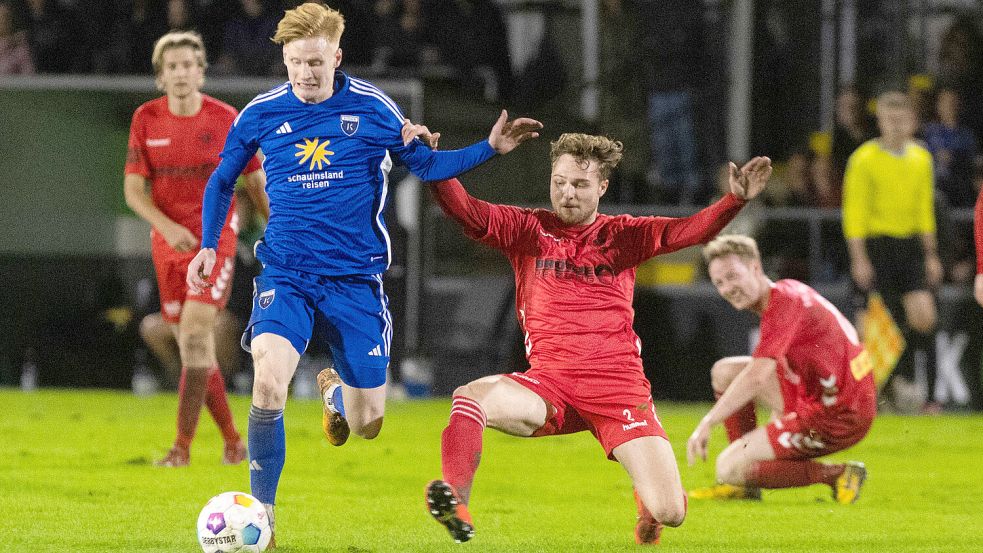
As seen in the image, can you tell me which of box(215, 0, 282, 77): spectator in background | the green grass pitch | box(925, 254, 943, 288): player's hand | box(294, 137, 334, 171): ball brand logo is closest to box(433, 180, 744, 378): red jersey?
box(294, 137, 334, 171): ball brand logo

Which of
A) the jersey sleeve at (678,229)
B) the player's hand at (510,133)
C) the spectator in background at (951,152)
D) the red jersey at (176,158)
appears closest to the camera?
the jersey sleeve at (678,229)

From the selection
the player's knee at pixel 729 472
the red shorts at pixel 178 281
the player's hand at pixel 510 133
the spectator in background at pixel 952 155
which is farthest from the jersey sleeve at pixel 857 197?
the player's hand at pixel 510 133

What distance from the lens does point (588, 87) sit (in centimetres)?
1552

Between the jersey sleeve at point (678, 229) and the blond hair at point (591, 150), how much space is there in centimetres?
24

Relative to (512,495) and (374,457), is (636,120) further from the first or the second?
(512,495)

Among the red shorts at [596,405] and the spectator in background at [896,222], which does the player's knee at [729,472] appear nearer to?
the red shorts at [596,405]

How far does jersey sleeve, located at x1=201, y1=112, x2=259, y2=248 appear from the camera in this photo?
594 cm

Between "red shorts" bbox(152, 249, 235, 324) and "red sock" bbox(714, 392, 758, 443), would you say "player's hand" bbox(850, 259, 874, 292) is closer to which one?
"red sock" bbox(714, 392, 758, 443)

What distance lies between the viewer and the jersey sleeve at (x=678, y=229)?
220 inches

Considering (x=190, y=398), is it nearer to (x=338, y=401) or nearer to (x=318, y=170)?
(x=338, y=401)

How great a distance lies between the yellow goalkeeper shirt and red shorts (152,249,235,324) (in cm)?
533

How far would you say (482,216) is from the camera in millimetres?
5770

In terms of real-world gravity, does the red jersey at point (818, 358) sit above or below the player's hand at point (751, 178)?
below

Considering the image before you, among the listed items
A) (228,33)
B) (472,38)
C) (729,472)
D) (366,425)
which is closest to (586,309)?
(366,425)
